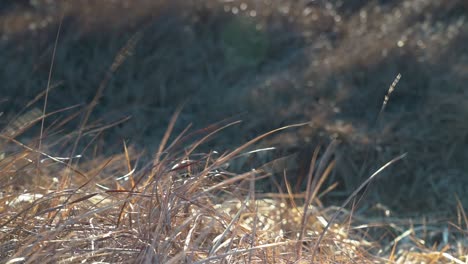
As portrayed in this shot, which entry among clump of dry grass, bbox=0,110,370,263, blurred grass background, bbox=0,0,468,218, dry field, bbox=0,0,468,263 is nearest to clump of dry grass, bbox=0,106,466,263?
clump of dry grass, bbox=0,110,370,263

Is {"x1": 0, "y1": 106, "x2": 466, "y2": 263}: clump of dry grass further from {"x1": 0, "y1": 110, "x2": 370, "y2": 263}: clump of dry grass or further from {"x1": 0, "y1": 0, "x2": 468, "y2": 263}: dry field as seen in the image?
{"x1": 0, "y1": 0, "x2": 468, "y2": 263}: dry field

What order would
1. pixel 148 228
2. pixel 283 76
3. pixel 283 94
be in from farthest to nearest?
pixel 283 76 < pixel 283 94 < pixel 148 228

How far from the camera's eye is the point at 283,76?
597cm

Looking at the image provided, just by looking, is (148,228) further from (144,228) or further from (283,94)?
(283,94)

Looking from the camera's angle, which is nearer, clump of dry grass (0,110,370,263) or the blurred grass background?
clump of dry grass (0,110,370,263)

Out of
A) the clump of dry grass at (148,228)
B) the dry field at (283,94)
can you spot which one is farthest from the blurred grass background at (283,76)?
the clump of dry grass at (148,228)

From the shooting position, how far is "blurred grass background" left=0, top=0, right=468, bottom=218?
496 centimetres

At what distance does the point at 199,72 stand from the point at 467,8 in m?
2.34

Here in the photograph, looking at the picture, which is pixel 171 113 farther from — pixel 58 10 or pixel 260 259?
pixel 260 259

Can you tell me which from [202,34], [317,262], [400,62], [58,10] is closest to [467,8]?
[400,62]

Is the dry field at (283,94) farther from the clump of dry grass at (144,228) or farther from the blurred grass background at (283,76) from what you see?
the clump of dry grass at (144,228)

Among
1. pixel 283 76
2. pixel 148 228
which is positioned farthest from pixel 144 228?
pixel 283 76

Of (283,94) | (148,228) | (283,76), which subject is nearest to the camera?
(148,228)

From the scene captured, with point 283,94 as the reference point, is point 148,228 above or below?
above
